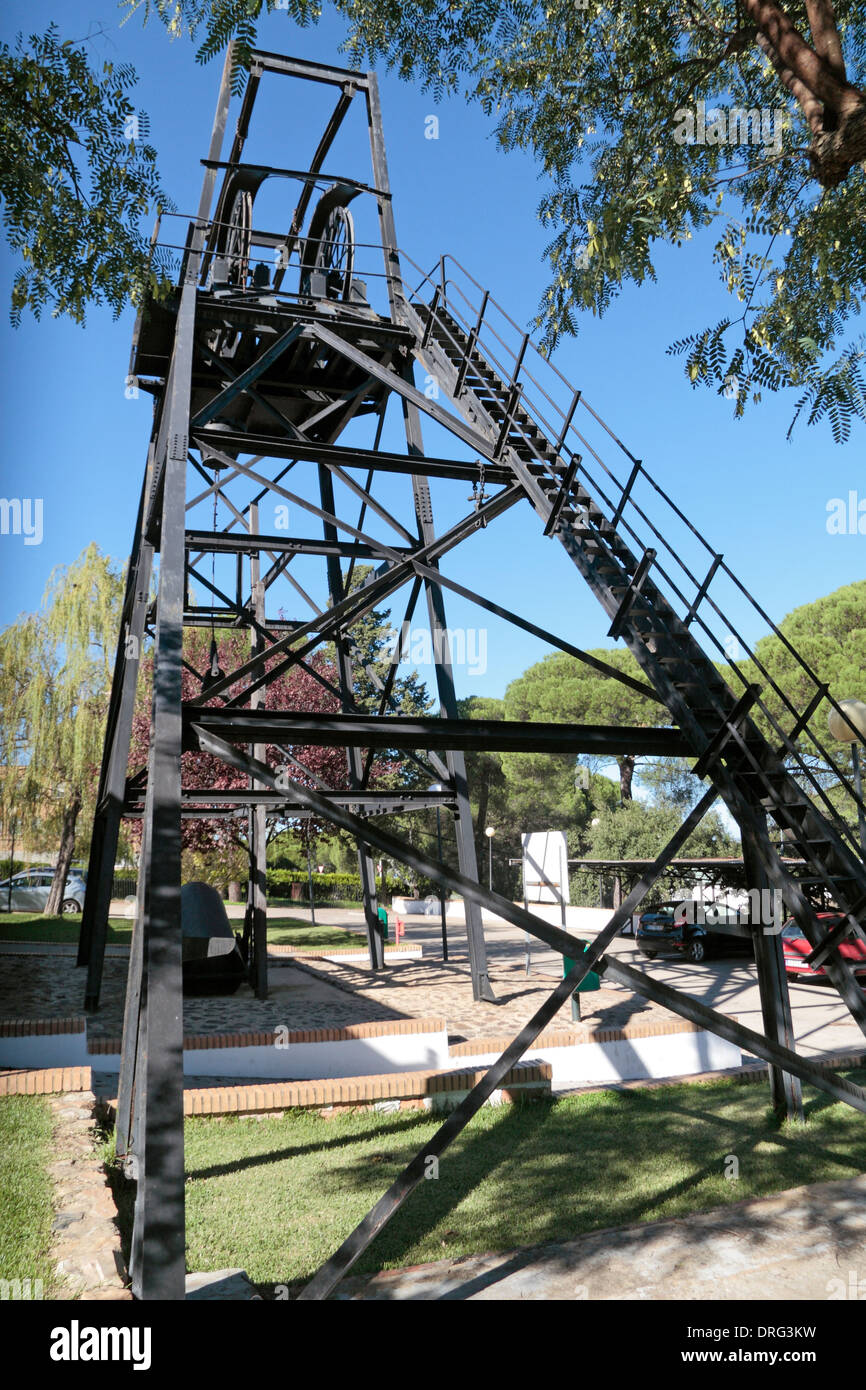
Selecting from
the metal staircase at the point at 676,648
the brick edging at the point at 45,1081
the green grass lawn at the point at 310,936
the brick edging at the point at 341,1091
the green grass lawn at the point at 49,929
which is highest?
the metal staircase at the point at 676,648

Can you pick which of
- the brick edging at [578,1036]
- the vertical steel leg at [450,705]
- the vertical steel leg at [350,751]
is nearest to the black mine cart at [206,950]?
the vertical steel leg at [350,751]

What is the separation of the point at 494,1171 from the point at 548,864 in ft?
27.1

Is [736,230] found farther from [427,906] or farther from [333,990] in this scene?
[427,906]

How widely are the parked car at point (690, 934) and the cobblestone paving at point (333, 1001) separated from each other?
18.8ft

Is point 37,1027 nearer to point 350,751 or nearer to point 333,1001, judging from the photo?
point 333,1001

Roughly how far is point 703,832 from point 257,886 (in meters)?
23.9

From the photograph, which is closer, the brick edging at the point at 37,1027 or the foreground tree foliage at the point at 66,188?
the foreground tree foliage at the point at 66,188

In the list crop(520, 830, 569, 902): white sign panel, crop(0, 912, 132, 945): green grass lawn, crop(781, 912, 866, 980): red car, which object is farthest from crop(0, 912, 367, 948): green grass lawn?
crop(781, 912, 866, 980): red car

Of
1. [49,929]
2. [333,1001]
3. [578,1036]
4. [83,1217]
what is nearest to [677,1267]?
[83,1217]

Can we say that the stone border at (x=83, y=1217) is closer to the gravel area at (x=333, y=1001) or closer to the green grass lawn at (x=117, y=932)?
the gravel area at (x=333, y=1001)

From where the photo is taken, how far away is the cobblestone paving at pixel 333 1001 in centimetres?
1076

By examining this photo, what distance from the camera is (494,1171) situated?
6230 mm

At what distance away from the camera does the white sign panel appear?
46.6 feet

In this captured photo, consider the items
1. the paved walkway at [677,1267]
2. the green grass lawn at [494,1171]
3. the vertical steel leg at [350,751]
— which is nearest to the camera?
the paved walkway at [677,1267]
